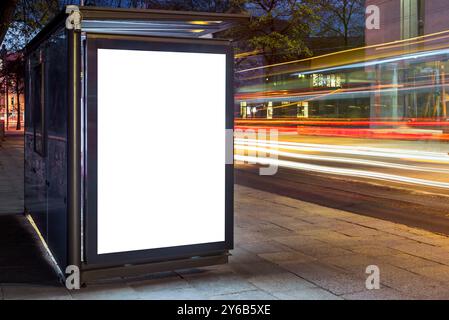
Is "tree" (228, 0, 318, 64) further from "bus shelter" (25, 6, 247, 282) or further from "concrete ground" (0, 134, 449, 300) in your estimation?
"bus shelter" (25, 6, 247, 282)

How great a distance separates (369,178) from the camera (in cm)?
1614

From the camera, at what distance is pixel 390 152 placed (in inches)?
878

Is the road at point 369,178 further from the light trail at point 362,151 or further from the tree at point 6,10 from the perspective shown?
the tree at point 6,10

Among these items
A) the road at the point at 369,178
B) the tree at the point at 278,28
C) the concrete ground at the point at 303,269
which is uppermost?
the tree at the point at 278,28

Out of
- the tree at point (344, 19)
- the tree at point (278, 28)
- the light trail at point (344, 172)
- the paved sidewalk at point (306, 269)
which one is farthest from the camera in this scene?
the tree at point (344, 19)

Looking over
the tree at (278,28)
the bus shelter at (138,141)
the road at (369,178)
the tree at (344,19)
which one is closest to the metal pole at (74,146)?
the bus shelter at (138,141)

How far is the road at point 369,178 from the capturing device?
1088 centimetres

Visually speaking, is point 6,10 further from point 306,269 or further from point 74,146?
point 306,269

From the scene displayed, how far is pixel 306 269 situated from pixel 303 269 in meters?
0.03

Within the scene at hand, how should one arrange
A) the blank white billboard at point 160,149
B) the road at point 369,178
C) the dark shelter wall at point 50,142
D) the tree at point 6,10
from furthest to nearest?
the tree at point 6,10
the road at point 369,178
the dark shelter wall at point 50,142
the blank white billboard at point 160,149

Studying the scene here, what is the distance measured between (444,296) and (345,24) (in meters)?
46.1

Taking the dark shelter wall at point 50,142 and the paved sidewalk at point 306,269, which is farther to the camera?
the dark shelter wall at point 50,142

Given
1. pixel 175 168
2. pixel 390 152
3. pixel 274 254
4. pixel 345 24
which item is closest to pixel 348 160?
pixel 390 152

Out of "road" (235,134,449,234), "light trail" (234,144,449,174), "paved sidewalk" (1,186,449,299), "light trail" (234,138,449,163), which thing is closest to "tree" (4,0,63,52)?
"road" (235,134,449,234)
